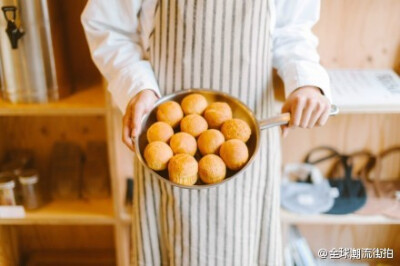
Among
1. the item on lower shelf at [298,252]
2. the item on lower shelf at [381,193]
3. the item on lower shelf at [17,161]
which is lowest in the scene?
the item on lower shelf at [298,252]

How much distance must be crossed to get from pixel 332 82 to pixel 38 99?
80cm

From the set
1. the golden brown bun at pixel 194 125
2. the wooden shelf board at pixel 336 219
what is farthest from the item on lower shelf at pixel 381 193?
the golden brown bun at pixel 194 125

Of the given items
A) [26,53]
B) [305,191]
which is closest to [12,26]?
[26,53]

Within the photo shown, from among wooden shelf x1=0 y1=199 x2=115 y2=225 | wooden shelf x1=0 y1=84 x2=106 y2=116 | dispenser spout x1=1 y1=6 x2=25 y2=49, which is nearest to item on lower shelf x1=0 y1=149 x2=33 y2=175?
wooden shelf x1=0 y1=199 x2=115 y2=225

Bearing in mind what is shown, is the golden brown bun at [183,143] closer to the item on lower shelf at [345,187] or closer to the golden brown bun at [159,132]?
the golden brown bun at [159,132]

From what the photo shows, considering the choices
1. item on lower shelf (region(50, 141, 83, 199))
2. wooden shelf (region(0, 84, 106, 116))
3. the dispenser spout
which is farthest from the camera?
item on lower shelf (region(50, 141, 83, 199))

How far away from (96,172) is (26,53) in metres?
0.46

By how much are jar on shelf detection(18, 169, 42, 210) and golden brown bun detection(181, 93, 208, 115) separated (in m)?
0.72

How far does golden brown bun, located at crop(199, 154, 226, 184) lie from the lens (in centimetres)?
85

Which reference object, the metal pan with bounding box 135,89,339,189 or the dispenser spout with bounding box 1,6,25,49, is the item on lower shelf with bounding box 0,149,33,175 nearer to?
the dispenser spout with bounding box 1,6,25,49

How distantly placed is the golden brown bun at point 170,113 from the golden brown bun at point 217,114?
55 millimetres

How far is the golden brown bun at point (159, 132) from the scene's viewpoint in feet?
2.94

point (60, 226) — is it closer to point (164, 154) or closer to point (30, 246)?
point (30, 246)

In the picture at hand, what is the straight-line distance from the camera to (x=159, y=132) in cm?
90
